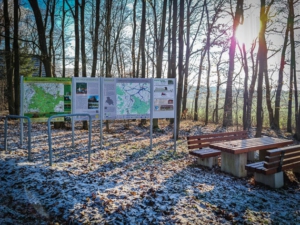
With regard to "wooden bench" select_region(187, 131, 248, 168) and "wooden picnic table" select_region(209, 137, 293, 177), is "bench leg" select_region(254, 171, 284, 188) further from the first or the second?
"wooden bench" select_region(187, 131, 248, 168)

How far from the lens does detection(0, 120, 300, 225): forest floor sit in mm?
3535

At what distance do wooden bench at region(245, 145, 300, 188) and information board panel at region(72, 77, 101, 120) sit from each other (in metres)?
4.84

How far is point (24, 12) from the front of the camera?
1927 centimetres

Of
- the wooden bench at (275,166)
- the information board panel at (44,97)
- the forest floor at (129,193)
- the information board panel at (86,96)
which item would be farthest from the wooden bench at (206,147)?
the information board panel at (44,97)

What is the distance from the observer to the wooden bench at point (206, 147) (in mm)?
6330

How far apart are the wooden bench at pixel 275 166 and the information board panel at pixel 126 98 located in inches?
153

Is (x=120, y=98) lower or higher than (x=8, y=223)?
higher

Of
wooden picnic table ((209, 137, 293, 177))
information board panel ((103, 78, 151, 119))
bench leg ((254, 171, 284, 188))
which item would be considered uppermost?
information board panel ((103, 78, 151, 119))

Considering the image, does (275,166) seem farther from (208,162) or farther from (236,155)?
(208,162)

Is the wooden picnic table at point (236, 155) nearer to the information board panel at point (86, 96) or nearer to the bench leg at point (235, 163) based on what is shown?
the bench leg at point (235, 163)

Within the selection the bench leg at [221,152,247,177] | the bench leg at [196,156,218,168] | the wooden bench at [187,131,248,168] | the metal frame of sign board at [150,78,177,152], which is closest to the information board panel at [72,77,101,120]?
the metal frame of sign board at [150,78,177,152]

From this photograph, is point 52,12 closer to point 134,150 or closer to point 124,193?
point 134,150

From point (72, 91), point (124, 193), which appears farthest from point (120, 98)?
point (124, 193)

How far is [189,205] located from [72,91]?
5161 millimetres
